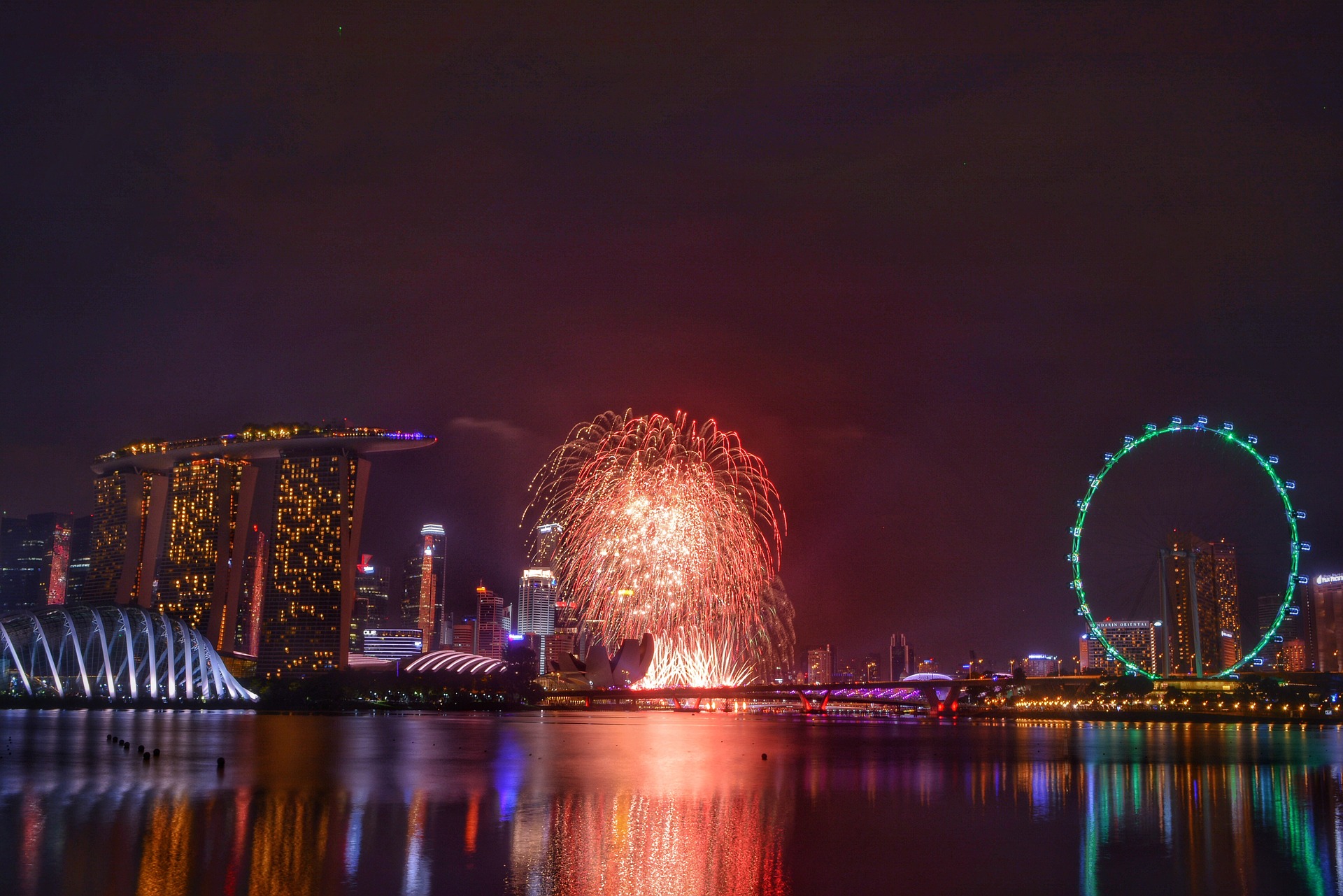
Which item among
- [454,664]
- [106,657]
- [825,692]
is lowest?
[825,692]

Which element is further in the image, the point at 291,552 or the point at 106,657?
the point at 291,552

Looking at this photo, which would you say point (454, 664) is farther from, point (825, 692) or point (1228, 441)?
point (1228, 441)

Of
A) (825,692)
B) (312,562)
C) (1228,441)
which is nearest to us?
(1228,441)

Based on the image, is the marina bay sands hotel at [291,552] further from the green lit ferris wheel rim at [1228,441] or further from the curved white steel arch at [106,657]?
the green lit ferris wheel rim at [1228,441]

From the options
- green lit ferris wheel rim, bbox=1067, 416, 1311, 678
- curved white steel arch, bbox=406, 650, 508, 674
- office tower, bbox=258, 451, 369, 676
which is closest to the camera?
green lit ferris wheel rim, bbox=1067, 416, 1311, 678

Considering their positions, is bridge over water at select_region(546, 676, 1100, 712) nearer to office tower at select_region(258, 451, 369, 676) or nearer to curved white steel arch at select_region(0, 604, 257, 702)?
office tower at select_region(258, 451, 369, 676)

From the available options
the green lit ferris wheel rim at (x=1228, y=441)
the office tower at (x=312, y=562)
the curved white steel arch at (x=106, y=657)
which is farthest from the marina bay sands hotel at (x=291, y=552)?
the green lit ferris wheel rim at (x=1228, y=441)

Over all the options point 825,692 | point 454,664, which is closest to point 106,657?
point 454,664

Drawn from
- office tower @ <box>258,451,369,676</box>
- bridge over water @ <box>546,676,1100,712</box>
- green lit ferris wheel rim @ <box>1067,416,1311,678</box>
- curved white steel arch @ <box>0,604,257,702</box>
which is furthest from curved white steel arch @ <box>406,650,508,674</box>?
green lit ferris wheel rim @ <box>1067,416,1311,678</box>

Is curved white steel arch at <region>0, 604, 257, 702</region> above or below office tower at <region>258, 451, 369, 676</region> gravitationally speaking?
below

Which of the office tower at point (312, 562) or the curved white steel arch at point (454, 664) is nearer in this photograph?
the curved white steel arch at point (454, 664)
